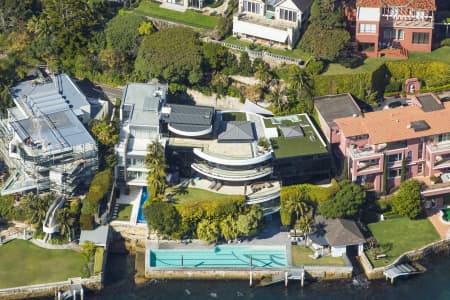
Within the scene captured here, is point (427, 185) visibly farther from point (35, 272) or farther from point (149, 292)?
point (35, 272)

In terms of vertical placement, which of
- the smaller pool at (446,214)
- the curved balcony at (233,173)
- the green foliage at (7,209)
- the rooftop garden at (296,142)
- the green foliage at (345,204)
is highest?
the rooftop garden at (296,142)

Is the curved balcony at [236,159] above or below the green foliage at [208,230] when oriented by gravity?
above

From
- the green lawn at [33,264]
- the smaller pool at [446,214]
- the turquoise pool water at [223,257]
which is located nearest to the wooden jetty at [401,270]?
the smaller pool at [446,214]

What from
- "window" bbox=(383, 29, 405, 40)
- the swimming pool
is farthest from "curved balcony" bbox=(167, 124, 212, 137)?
"window" bbox=(383, 29, 405, 40)

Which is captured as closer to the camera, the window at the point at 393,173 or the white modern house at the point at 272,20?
the window at the point at 393,173

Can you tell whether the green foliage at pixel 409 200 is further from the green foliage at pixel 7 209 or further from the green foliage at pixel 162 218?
the green foliage at pixel 7 209

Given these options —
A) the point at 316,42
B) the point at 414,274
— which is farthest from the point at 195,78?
the point at 414,274
